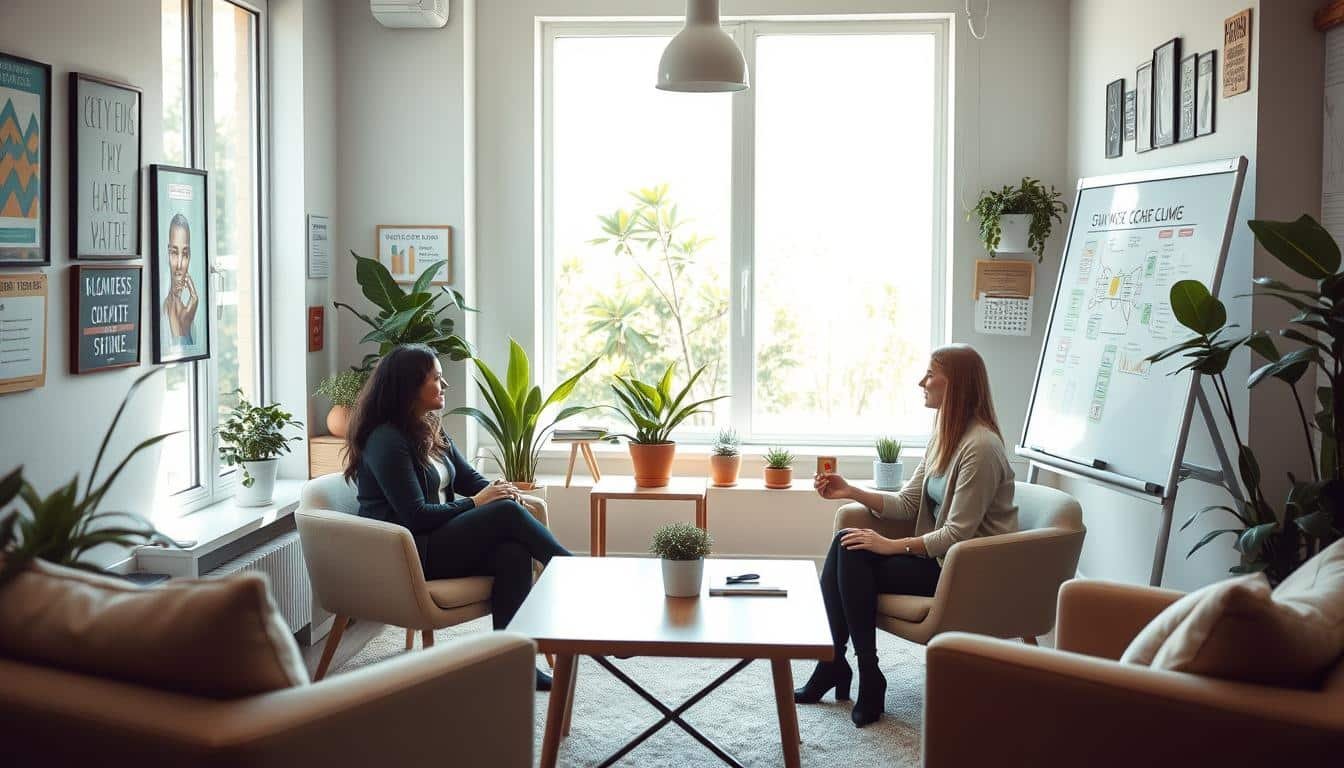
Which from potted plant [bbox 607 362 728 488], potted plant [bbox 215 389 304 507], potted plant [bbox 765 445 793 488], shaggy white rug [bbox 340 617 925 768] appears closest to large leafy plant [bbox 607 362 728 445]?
potted plant [bbox 607 362 728 488]

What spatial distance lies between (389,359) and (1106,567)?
9.18 feet

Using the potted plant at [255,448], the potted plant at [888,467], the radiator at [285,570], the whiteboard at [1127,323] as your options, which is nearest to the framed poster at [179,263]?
the potted plant at [255,448]

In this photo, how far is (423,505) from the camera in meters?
3.78

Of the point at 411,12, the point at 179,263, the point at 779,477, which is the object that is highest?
the point at 411,12

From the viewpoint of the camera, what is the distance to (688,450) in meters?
5.56

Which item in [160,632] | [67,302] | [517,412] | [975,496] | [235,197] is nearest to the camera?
[160,632]

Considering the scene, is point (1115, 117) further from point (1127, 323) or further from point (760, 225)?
point (760, 225)

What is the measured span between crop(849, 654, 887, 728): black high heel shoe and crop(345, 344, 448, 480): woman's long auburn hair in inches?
60.7

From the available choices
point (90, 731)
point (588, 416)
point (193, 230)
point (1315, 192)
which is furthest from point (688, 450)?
point (90, 731)

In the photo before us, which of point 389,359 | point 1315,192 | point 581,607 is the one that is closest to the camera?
point 581,607

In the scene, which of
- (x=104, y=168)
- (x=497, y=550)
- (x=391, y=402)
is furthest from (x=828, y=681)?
(x=104, y=168)

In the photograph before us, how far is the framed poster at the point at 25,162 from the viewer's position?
10.2ft

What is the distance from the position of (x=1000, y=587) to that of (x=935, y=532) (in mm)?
246

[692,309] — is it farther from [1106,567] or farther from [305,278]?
[1106,567]
